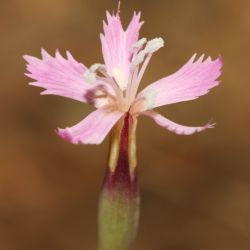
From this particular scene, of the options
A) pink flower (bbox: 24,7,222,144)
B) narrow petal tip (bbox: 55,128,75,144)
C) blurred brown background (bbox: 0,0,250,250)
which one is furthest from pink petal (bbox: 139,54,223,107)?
blurred brown background (bbox: 0,0,250,250)

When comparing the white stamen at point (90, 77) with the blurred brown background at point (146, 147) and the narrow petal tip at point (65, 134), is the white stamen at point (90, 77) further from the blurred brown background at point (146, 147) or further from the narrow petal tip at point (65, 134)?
the blurred brown background at point (146, 147)

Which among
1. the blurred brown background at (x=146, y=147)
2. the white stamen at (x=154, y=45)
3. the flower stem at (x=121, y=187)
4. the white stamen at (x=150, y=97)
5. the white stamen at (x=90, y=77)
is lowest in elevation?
the flower stem at (x=121, y=187)

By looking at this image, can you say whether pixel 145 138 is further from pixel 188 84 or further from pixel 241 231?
pixel 188 84

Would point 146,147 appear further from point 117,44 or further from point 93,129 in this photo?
point 93,129

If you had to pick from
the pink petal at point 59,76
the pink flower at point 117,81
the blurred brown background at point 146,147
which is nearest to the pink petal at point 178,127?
the pink flower at point 117,81

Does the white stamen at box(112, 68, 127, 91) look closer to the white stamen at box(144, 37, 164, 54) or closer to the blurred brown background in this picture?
the white stamen at box(144, 37, 164, 54)

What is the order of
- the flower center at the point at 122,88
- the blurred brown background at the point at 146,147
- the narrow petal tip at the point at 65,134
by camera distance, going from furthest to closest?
1. the blurred brown background at the point at 146,147
2. the flower center at the point at 122,88
3. the narrow petal tip at the point at 65,134

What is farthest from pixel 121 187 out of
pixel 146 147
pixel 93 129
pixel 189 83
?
pixel 146 147

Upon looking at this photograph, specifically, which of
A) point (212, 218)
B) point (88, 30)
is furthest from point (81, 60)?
point (212, 218)
